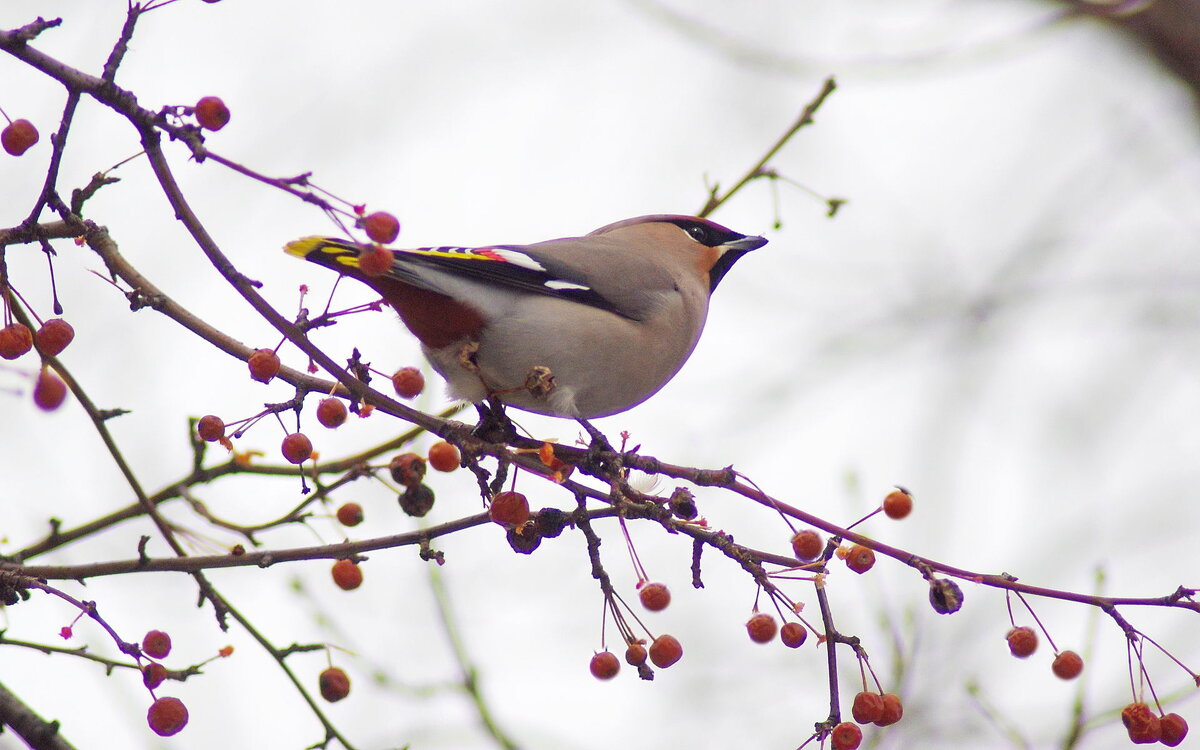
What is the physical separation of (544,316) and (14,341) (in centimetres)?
155

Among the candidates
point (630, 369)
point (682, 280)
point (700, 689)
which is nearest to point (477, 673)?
point (630, 369)

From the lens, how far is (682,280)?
4.37 m

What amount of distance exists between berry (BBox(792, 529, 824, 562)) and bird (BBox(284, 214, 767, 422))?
666mm

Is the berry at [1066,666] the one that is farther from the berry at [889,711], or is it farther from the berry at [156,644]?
the berry at [156,644]

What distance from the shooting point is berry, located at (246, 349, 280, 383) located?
88.7 inches

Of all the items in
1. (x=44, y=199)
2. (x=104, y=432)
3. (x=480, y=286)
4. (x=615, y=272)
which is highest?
(x=615, y=272)

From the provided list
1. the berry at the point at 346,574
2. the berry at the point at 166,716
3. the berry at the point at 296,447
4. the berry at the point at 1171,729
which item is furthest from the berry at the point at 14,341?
the berry at the point at 1171,729

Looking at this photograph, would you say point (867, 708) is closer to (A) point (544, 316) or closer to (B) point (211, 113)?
(A) point (544, 316)

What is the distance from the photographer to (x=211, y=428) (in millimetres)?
2549

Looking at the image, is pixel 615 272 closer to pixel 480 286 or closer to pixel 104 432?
pixel 480 286

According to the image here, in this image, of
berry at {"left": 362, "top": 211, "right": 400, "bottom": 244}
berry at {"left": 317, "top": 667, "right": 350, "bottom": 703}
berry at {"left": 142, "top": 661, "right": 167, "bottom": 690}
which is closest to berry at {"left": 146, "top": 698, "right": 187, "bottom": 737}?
berry at {"left": 142, "top": 661, "right": 167, "bottom": 690}

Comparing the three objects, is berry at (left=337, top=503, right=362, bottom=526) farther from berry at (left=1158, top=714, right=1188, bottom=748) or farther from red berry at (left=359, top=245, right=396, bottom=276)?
berry at (left=1158, top=714, right=1188, bottom=748)

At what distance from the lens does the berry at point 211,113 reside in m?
2.16

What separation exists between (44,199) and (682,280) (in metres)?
2.60
